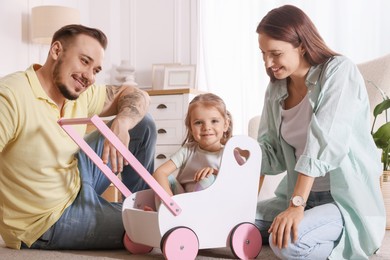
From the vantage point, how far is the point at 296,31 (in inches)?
68.8

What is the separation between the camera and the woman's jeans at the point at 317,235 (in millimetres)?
1641

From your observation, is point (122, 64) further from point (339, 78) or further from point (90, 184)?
point (339, 78)

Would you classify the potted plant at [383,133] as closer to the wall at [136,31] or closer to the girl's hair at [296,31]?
the girl's hair at [296,31]

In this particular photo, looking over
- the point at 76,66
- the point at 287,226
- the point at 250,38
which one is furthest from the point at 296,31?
the point at 250,38

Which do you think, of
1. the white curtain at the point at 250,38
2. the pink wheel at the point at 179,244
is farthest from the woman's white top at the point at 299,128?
the white curtain at the point at 250,38

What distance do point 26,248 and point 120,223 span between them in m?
0.32

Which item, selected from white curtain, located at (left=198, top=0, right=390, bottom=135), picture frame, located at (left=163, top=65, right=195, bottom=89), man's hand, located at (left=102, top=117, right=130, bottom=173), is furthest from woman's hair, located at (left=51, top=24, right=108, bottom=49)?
picture frame, located at (left=163, top=65, right=195, bottom=89)

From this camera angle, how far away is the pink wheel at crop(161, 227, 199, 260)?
162 cm

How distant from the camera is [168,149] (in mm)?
3975

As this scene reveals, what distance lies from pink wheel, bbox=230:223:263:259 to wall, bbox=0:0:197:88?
2.93m

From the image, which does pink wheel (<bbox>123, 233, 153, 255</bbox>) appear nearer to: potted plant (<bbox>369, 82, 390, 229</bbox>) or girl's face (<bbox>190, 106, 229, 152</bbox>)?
girl's face (<bbox>190, 106, 229, 152</bbox>)

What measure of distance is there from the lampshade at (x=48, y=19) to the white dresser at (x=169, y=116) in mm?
806

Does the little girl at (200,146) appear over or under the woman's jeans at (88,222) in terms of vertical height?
over

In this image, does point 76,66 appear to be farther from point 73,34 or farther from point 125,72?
point 125,72
